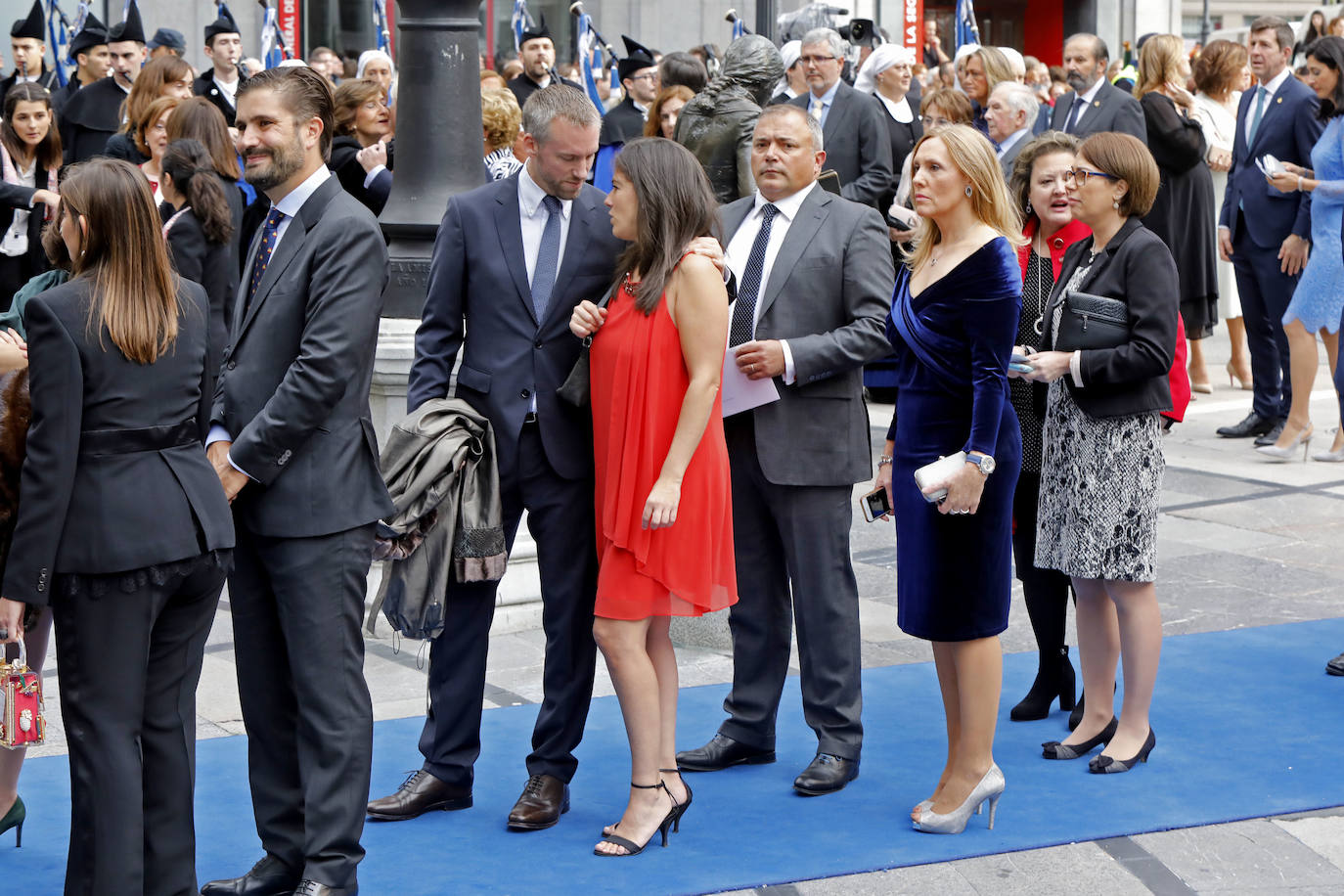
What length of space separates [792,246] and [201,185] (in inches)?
117

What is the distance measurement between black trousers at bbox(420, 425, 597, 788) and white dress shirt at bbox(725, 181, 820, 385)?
0.86m

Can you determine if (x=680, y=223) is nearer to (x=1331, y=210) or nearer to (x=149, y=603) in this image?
(x=149, y=603)

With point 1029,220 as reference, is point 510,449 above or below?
below

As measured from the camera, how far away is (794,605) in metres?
5.29

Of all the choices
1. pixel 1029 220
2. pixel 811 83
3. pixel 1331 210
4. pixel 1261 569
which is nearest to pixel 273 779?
pixel 1029 220

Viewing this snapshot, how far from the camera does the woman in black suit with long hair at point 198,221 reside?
6.94m

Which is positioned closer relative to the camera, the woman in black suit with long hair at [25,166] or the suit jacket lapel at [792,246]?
the suit jacket lapel at [792,246]

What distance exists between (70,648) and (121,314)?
2.38ft

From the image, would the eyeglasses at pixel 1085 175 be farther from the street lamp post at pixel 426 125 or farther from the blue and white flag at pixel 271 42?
the blue and white flag at pixel 271 42

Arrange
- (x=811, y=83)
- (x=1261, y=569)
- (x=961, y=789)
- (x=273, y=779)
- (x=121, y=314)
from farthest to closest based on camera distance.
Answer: (x=811, y=83), (x=1261, y=569), (x=961, y=789), (x=273, y=779), (x=121, y=314)

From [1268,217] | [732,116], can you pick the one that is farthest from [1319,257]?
[732,116]

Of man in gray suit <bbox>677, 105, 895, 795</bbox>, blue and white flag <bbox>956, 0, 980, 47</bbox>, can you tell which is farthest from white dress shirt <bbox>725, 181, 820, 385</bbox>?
blue and white flag <bbox>956, 0, 980, 47</bbox>

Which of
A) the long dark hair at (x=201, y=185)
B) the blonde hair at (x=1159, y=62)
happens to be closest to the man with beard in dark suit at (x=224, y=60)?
the long dark hair at (x=201, y=185)

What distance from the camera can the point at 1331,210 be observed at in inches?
371
